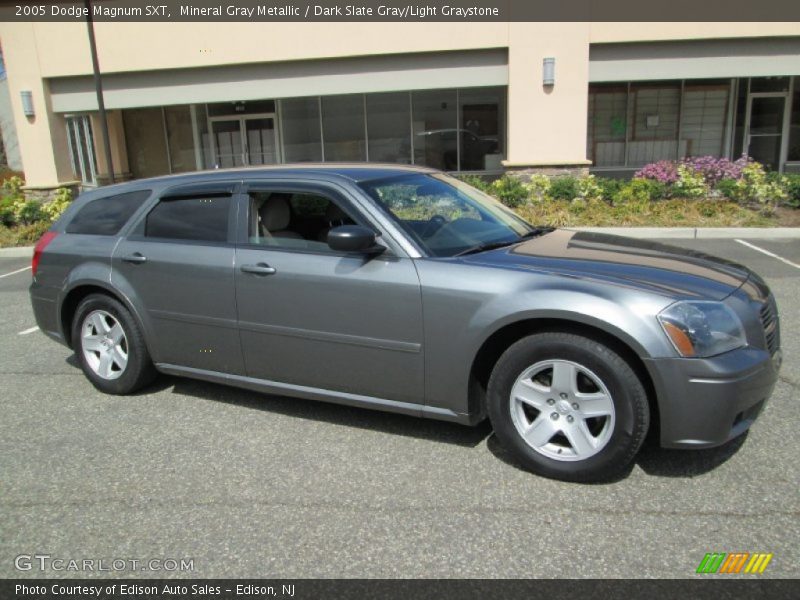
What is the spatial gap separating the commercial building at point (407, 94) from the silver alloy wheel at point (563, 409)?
1153 centimetres

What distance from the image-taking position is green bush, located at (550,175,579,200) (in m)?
12.9

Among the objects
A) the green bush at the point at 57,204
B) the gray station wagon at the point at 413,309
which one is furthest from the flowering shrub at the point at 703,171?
the green bush at the point at 57,204

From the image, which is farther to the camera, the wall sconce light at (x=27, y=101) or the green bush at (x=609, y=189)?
the wall sconce light at (x=27, y=101)

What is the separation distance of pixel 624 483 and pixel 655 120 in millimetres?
16027

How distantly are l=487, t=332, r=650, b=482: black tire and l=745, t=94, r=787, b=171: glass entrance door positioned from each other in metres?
16.8

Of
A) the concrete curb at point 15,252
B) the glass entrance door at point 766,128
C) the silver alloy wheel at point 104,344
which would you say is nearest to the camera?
the silver alloy wheel at point 104,344

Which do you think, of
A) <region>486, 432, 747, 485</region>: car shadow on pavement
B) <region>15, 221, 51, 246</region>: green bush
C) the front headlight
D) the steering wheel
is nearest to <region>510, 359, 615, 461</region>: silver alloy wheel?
<region>486, 432, 747, 485</region>: car shadow on pavement

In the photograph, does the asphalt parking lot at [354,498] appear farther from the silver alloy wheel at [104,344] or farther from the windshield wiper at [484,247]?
the windshield wiper at [484,247]

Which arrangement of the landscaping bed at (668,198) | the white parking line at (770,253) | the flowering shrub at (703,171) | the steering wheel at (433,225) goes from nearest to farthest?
the steering wheel at (433,225), the white parking line at (770,253), the landscaping bed at (668,198), the flowering shrub at (703,171)

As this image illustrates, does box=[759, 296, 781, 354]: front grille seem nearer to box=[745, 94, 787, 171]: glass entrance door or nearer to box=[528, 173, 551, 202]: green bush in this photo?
box=[528, 173, 551, 202]: green bush

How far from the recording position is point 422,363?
3.64 metres

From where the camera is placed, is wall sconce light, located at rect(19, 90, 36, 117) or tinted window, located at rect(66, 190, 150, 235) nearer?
tinted window, located at rect(66, 190, 150, 235)

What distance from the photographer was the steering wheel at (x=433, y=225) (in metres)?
3.96

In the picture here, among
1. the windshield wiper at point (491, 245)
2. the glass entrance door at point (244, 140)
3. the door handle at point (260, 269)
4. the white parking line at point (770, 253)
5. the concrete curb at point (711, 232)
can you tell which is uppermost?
the glass entrance door at point (244, 140)
